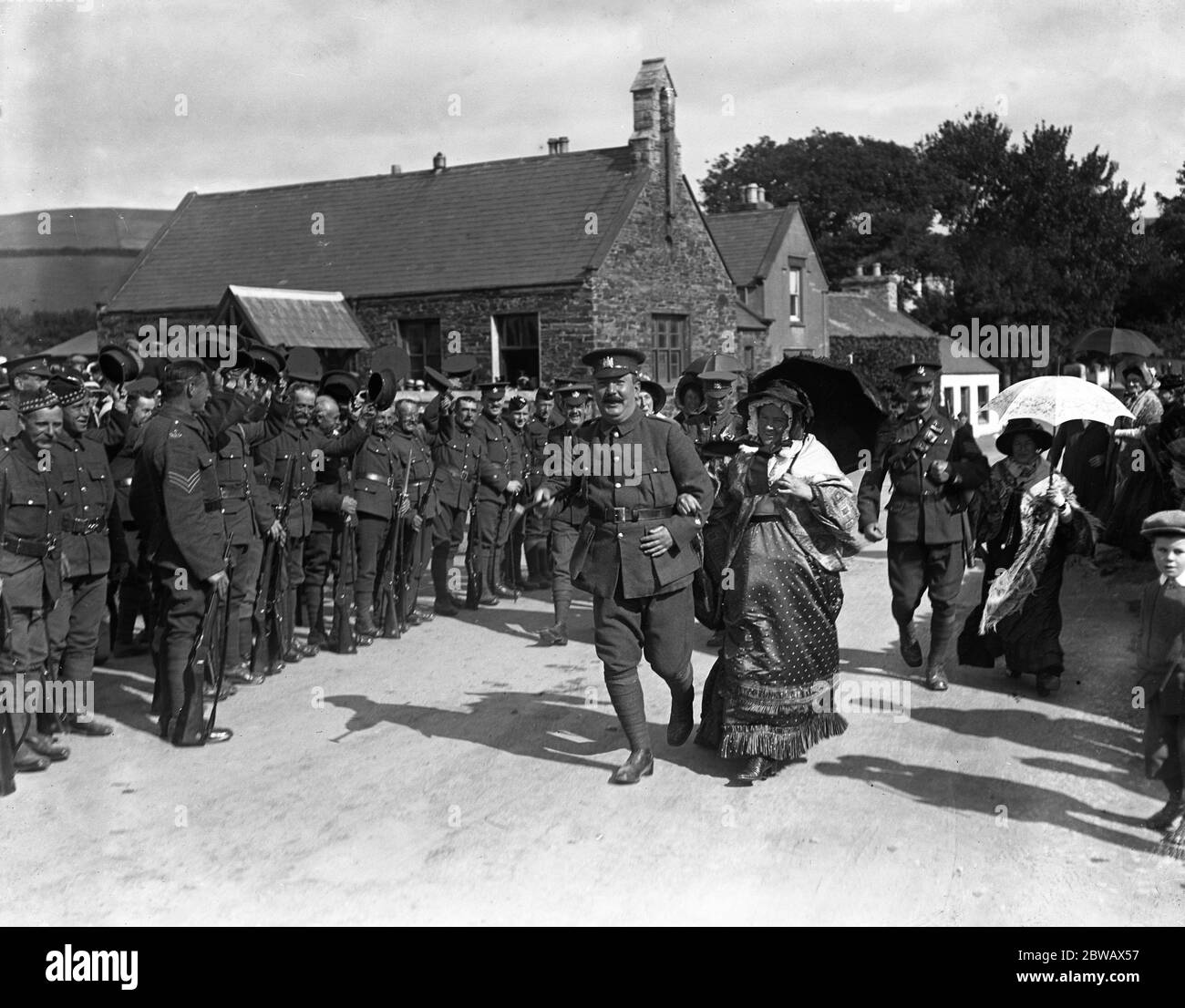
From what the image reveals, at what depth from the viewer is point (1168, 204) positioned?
46531 millimetres

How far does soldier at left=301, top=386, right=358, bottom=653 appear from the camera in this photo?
30.5 feet

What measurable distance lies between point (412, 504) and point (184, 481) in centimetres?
336

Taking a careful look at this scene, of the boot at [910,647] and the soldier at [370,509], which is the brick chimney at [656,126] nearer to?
the soldier at [370,509]

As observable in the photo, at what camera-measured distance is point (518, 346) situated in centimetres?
2534

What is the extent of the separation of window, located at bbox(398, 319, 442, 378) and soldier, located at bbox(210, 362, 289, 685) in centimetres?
1761

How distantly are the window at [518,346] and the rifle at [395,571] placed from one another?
15.4 m

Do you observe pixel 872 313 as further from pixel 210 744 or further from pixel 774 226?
pixel 210 744

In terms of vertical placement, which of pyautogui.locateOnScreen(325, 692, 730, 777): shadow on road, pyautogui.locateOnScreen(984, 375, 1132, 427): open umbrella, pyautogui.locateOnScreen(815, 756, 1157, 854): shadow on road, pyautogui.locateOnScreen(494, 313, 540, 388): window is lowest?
pyautogui.locateOnScreen(815, 756, 1157, 854): shadow on road

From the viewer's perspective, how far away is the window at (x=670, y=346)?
26328mm

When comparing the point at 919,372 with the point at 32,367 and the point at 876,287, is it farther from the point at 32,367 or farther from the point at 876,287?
the point at 876,287

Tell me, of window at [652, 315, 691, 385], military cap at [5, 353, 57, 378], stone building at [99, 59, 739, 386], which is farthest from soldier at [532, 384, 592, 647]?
window at [652, 315, 691, 385]

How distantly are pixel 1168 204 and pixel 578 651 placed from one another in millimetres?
45393

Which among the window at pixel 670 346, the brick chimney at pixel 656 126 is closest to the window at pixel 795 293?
the window at pixel 670 346

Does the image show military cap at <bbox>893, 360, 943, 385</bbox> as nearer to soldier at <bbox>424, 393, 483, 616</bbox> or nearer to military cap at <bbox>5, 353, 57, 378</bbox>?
soldier at <bbox>424, 393, 483, 616</bbox>
